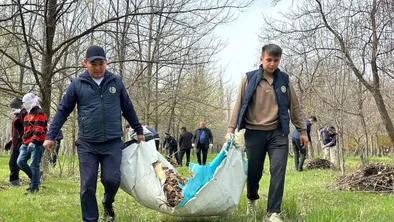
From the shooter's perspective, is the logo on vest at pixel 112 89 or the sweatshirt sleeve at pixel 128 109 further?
the sweatshirt sleeve at pixel 128 109

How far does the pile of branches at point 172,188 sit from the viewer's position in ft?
13.0

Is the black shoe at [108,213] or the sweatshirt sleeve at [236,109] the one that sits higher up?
the sweatshirt sleeve at [236,109]

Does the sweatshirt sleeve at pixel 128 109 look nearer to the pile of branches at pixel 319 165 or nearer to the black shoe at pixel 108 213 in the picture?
the black shoe at pixel 108 213

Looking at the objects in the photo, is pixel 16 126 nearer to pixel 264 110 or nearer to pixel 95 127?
pixel 95 127

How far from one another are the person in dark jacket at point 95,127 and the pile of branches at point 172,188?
0.49 m

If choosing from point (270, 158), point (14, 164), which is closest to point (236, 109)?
point (270, 158)

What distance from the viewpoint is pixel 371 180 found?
7.51m

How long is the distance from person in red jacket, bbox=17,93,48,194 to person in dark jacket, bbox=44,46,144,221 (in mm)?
3082

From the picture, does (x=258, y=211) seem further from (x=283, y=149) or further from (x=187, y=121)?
(x=187, y=121)

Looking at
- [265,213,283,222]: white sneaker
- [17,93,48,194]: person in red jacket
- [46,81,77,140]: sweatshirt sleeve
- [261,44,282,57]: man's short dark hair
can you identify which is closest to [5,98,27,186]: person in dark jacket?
[17,93,48,194]: person in red jacket

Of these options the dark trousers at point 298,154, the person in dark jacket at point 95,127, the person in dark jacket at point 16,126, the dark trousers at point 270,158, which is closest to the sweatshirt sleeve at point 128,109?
the person in dark jacket at point 95,127

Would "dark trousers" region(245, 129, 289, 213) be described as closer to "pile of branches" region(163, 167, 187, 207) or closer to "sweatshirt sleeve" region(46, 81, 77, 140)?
"pile of branches" region(163, 167, 187, 207)

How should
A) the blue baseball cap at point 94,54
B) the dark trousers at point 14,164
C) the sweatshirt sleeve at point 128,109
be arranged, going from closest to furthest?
the blue baseball cap at point 94,54, the sweatshirt sleeve at point 128,109, the dark trousers at point 14,164

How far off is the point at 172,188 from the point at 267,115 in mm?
1272
